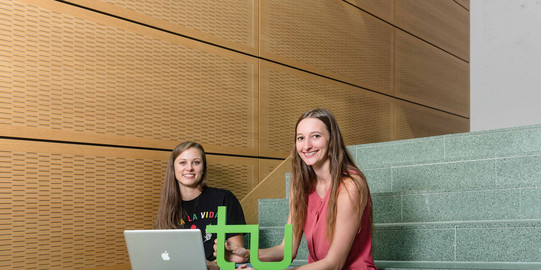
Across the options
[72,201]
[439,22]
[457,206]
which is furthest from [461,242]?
[439,22]

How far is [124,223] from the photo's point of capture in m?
3.67

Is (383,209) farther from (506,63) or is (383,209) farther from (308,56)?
(506,63)

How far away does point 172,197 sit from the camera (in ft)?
11.6

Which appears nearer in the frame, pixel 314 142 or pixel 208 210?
pixel 314 142

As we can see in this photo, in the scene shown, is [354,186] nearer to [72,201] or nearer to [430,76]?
[72,201]

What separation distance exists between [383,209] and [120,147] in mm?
1556

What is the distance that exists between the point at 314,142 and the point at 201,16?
6.73 ft

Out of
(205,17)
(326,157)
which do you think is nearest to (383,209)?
(326,157)

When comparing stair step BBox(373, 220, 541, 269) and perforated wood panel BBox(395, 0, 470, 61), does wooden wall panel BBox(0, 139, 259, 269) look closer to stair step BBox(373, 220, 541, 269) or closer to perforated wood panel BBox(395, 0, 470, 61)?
stair step BBox(373, 220, 541, 269)

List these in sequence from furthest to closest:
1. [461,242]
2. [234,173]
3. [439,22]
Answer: [439,22] → [234,173] → [461,242]

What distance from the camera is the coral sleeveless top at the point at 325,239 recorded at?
244 centimetres

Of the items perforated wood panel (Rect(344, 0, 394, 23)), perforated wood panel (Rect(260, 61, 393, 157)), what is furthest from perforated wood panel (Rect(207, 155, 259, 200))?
perforated wood panel (Rect(344, 0, 394, 23))

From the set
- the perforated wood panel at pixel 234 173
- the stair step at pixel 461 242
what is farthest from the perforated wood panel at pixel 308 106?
the stair step at pixel 461 242

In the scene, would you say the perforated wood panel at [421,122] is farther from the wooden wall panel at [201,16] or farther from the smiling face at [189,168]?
the smiling face at [189,168]
